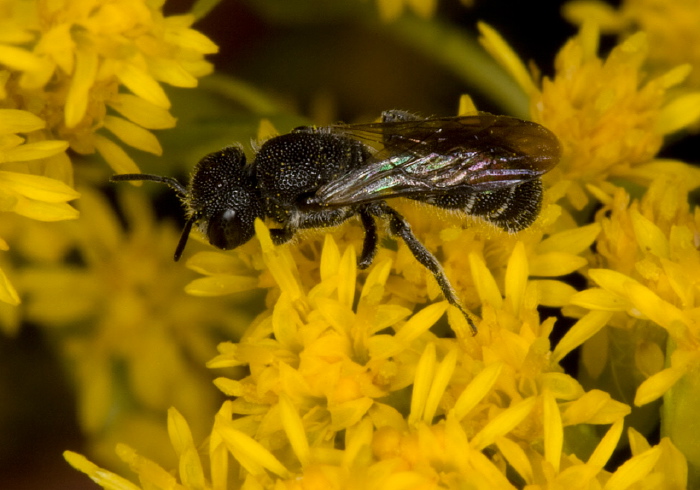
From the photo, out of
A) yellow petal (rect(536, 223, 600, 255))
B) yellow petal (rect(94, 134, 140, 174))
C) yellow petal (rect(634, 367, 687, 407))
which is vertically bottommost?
yellow petal (rect(94, 134, 140, 174))

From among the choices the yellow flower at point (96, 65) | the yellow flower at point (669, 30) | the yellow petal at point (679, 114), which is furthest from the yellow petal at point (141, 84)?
the yellow flower at point (669, 30)

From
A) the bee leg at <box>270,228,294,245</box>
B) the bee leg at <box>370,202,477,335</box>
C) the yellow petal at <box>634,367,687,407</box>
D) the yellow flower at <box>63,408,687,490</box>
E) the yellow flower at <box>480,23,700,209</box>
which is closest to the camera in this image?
the yellow flower at <box>63,408,687,490</box>

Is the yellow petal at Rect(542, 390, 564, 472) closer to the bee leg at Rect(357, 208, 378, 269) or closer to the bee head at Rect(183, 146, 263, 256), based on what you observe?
the bee leg at Rect(357, 208, 378, 269)

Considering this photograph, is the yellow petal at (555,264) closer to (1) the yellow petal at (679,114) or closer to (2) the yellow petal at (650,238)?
(2) the yellow petal at (650,238)

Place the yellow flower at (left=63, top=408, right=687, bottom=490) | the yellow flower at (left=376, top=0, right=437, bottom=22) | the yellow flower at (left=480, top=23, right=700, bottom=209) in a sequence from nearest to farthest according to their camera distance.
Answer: the yellow flower at (left=63, top=408, right=687, bottom=490) < the yellow flower at (left=480, top=23, right=700, bottom=209) < the yellow flower at (left=376, top=0, right=437, bottom=22)

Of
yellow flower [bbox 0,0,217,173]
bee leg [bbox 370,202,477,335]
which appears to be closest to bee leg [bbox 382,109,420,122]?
bee leg [bbox 370,202,477,335]

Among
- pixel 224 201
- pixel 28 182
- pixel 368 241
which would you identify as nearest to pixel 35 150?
pixel 28 182

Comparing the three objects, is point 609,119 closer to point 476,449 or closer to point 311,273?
point 311,273
